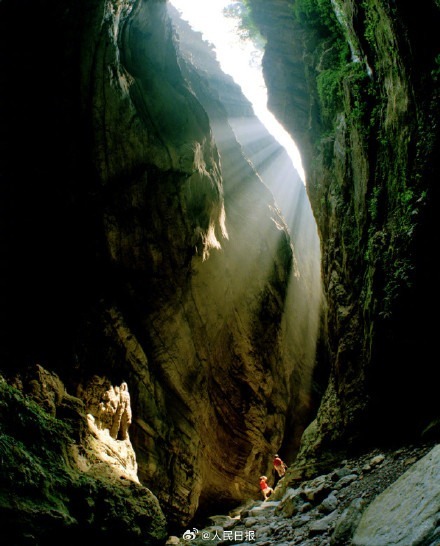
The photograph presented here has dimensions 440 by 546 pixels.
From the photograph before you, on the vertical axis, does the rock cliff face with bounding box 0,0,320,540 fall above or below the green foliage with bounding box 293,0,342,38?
below

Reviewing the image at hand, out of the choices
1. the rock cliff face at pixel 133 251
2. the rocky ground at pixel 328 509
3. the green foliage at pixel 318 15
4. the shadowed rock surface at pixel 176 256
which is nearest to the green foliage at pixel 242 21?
the shadowed rock surface at pixel 176 256

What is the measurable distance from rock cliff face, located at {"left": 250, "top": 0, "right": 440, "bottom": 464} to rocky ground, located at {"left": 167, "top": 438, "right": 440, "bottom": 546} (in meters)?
1.19

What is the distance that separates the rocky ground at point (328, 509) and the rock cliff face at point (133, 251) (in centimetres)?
373

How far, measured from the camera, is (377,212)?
7.62 meters

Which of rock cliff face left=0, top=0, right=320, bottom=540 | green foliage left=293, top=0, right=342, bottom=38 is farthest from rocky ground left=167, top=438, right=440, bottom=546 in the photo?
green foliage left=293, top=0, right=342, bottom=38

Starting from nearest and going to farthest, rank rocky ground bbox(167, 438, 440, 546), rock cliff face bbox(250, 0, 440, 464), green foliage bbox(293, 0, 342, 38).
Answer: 1. rocky ground bbox(167, 438, 440, 546)
2. rock cliff face bbox(250, 0, 440, 464)
3. green foliage bbox(293, 0, 342, 38)

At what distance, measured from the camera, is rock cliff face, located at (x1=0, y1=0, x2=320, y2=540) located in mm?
8461

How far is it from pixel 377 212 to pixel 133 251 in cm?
710

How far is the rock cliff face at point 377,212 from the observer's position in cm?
589

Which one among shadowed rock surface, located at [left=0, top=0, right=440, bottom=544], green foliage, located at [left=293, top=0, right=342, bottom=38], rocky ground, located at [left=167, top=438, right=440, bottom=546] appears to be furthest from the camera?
green foliage, located at [left=293, top=0, right=342, bottom=38]

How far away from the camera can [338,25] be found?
35.5ft

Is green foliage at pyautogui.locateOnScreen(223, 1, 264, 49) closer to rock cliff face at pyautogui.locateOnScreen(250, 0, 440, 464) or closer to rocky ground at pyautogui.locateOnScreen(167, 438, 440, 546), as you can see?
rock cliff face at pyautogui.locateOnScreen(250, 0, 440, 464)

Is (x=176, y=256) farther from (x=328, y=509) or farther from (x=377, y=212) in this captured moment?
(x=328, y=509)

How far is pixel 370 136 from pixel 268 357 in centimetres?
1039
